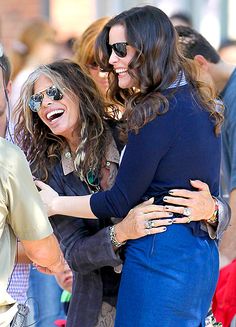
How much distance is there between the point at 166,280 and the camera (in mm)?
3658

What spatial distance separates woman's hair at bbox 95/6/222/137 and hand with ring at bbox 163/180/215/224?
0.82ft

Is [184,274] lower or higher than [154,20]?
lower

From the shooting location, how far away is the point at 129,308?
3.71m

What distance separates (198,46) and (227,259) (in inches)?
→ 46.0

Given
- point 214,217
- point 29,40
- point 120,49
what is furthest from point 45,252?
point 29,40

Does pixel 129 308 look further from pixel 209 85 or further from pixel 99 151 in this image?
pixel 209 85

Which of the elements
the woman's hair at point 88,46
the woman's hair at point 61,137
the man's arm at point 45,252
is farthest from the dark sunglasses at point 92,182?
the woman's hair at point 88,46

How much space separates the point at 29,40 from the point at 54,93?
4.54 meters

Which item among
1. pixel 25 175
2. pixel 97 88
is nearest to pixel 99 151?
pixel 97 88

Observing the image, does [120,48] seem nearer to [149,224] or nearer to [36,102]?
[36,102]

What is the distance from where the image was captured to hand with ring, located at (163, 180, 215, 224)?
12.1ft

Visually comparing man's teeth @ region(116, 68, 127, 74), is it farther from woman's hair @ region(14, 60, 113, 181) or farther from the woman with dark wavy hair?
woman's hair @ region(14, 60, 113, 181)

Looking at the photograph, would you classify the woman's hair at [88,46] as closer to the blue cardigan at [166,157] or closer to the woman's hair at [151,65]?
the woman's hair at [151,65]

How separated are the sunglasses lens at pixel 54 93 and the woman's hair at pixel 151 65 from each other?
38 centimetres
